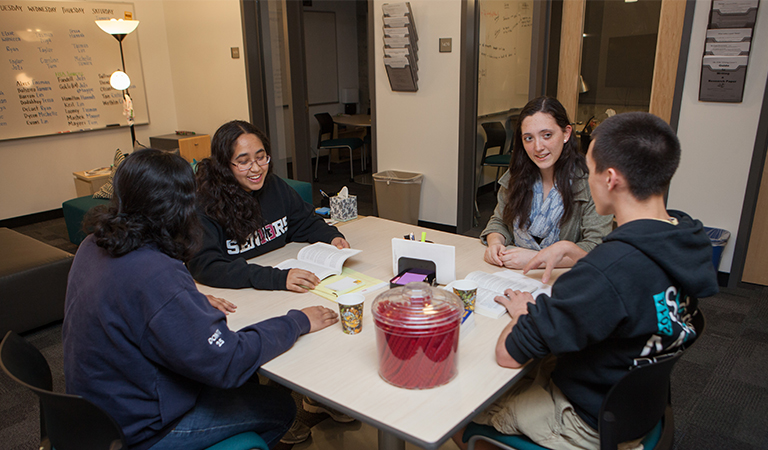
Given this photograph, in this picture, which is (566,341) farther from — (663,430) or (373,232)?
(373,232)

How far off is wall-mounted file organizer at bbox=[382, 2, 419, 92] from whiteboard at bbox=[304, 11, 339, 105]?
3.06 metres

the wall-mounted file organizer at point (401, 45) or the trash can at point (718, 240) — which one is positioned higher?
the wall-mounted file organizer at point (401, 45)

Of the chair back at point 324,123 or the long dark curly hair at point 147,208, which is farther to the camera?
the chair back at point 324,123

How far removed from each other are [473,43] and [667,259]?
3381mm

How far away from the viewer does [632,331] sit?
3.76ft

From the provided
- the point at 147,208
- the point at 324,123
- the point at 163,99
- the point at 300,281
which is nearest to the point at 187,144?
the point at 163,99

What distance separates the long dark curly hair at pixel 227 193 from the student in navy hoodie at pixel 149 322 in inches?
26.0

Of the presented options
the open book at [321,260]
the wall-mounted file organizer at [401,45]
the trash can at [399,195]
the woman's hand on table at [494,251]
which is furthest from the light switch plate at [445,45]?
the open book at [321,260]

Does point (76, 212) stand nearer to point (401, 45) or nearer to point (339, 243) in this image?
point (401, 45)

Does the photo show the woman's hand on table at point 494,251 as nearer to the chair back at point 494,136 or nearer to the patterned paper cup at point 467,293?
the patterned paper cup at point 467,293

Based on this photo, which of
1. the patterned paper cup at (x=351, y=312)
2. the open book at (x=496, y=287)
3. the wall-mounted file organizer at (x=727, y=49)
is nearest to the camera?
the patterned paper cup at (x=351, y=312)

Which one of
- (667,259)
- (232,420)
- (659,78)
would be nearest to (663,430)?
(667,259)

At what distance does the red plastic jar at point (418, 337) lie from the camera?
3.86ft

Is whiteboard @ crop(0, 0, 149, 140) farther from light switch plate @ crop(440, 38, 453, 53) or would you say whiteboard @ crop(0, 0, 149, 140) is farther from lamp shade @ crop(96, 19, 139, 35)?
light switch plate @ crop(440, 38, 453, 53)
